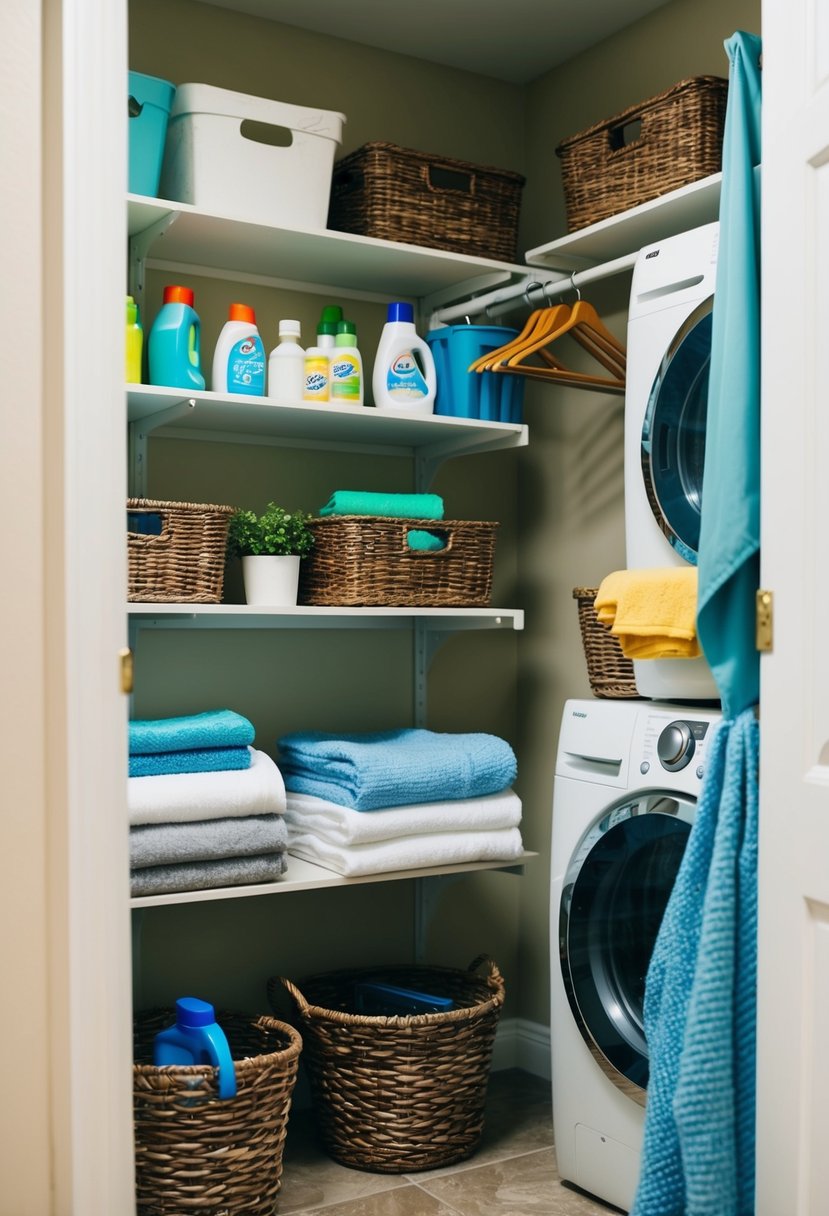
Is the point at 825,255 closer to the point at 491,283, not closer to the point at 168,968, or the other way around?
the point at 491,283

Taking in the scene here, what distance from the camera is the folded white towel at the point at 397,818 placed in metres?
2.53

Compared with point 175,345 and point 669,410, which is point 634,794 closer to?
point 669,410

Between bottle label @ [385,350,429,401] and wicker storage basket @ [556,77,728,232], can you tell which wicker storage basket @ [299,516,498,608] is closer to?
bottle label @ [385,350,429,401]

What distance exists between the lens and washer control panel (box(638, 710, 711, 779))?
2203 mm

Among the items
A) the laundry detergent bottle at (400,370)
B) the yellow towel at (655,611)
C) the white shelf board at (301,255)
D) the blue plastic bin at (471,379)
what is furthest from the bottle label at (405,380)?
the yellow towel at (655,611)

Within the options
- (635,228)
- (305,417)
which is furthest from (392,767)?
(635,228)

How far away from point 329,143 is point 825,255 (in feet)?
4.28

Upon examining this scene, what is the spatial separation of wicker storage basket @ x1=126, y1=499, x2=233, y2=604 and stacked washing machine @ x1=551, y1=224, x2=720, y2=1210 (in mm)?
765

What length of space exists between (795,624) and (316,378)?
49.1 inches

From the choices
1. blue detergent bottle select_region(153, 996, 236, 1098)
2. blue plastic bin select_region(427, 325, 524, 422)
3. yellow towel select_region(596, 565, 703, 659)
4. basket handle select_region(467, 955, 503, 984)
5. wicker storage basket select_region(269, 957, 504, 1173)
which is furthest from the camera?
blue plastic bin select_region(427, 325, 524, 422)

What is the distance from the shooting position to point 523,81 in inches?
128

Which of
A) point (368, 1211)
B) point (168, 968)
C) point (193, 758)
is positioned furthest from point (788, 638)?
point (168, 968)

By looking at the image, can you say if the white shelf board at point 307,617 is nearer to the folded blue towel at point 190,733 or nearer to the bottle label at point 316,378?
the folded blue towel at point 190,733

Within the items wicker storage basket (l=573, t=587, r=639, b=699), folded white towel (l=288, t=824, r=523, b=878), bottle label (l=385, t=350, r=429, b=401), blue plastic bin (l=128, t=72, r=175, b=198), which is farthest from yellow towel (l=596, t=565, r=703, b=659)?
blue plastic bin (l=128, t=72, r=175, b=198)
